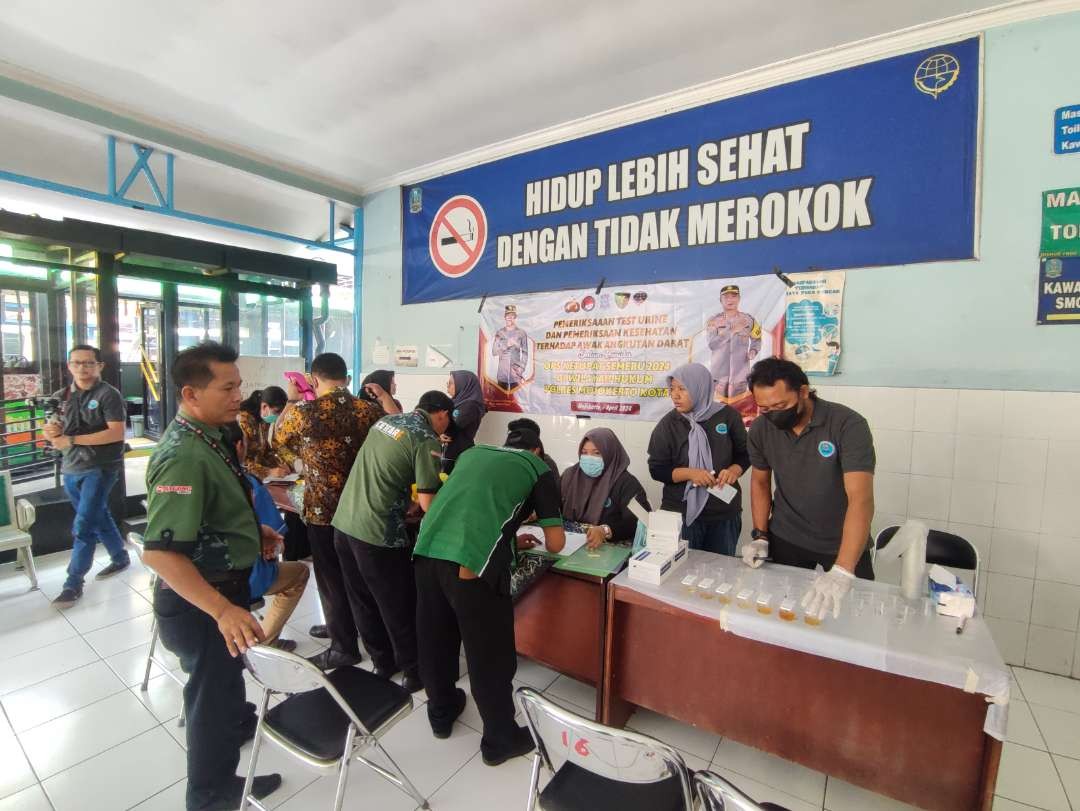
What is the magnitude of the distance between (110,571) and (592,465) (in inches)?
135

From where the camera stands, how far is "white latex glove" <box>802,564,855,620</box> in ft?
5.29

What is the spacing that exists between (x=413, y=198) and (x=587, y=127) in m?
1.82

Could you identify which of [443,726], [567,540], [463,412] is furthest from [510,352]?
[443,726]

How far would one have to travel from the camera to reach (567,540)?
2.35m

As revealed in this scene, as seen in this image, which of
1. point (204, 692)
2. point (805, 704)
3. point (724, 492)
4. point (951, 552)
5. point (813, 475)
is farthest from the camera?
point (724, 492)

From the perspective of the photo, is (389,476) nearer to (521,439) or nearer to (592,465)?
(521,439)

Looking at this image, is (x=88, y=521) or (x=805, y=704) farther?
(x=88, y=521)

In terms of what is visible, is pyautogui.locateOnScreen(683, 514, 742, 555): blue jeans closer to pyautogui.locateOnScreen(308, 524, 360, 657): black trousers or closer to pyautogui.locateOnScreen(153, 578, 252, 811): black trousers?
pyautogui.locateOnScreen(308, 524, 360, 657): black trousers

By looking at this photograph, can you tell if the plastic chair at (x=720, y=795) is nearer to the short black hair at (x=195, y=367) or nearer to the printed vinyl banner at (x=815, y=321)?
the short black hair at (x=195, y=367)

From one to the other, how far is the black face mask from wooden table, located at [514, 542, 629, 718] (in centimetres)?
84

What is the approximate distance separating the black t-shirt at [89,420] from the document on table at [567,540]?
9.61ft

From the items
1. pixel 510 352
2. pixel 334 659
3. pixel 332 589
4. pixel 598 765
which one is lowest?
pixel 334 659

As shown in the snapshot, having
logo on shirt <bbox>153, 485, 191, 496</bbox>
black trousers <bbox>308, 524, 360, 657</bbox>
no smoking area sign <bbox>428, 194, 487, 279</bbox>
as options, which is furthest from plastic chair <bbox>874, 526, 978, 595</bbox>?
no smoking area sign <bbox>428, 194, 487, 279</bbox>

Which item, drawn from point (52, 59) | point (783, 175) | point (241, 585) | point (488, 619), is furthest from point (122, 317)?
point (783, 175)
